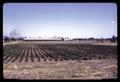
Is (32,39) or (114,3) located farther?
(32,39)

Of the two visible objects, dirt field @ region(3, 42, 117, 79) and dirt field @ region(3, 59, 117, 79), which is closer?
dirt field @ region(3, 59, 117, 79)

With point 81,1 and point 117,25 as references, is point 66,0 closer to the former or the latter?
point 81,1

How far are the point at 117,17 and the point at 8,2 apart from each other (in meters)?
1.46

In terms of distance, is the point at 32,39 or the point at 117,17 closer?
the point at 117,17

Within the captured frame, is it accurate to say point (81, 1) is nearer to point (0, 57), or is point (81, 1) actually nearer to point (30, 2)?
point (30, 2)

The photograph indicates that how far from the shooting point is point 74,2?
3.38 metres

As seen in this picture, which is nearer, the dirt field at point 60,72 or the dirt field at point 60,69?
the dirt field at point 60,72

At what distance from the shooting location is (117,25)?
3350 millimetres

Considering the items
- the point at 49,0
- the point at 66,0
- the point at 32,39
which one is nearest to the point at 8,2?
the point at 49,0

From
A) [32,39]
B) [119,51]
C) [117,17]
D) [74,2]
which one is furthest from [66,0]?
[32,39]

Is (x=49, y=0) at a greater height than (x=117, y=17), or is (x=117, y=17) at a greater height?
(x=49, y=0)

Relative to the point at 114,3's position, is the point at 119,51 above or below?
below

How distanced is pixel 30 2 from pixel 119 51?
132 cm

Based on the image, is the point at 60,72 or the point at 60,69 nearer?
the point at 60,72
